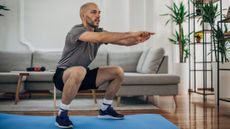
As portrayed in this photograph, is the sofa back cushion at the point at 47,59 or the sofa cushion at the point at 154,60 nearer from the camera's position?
the sofa cushion at the point at 154,60

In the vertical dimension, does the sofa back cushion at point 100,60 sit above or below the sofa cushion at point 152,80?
above

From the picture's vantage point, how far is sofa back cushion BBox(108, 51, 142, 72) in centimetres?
483

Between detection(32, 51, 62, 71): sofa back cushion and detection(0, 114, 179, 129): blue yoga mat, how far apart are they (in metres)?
2.38

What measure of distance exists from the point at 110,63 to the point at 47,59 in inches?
37.9

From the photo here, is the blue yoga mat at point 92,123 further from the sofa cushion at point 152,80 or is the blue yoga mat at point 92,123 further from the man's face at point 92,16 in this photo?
the sofa cushion at point 152,80

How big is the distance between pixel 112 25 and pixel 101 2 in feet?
1.48

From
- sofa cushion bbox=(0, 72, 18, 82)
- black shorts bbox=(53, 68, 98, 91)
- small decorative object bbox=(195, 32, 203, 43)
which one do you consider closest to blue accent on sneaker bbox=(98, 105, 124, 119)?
black shorts bbox=(53, 68, 98, 91)

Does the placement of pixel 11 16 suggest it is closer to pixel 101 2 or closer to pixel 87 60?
pixel 101 2

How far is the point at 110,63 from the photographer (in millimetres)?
4953

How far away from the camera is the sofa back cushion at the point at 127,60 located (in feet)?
15.8

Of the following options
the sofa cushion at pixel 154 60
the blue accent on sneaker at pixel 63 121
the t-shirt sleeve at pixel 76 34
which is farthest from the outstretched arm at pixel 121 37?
the sofa cushion at pixel 154 60

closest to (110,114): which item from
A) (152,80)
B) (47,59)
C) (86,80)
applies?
(86,80)

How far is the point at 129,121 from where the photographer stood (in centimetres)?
243

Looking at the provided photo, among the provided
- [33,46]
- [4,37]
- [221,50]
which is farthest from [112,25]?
[221,50]
